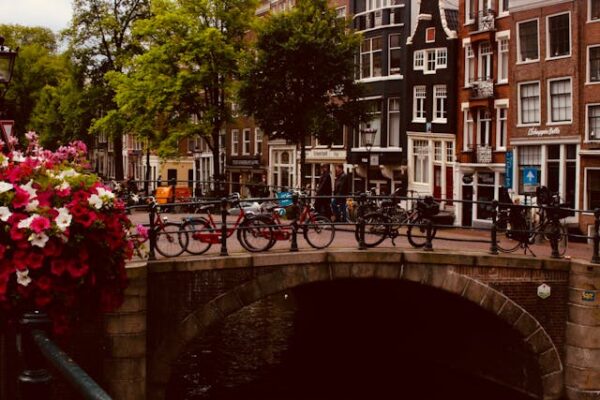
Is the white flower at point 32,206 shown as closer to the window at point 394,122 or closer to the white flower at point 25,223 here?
the white flower at point 25,223

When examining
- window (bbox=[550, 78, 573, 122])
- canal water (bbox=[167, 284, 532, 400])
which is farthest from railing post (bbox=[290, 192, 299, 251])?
window (bbox=[550, 78, 573, 122])

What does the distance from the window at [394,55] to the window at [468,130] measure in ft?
14.3

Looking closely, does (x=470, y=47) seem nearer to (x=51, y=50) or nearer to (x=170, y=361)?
(x=170, y=361)

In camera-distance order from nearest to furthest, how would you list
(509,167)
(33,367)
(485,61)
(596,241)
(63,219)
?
(33,367), (63,219), (596,241), (509,167), (485,61)


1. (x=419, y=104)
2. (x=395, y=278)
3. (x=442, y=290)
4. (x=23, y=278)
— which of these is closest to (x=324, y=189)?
(x=395, y=278)

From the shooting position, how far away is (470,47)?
31.2m

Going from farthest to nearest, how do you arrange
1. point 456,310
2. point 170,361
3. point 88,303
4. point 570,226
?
point 570,226 < point 456,310 < point 170,361 < point 88,303

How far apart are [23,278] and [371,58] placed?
32.7m

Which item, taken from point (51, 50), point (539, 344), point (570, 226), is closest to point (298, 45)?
point (570, 226)

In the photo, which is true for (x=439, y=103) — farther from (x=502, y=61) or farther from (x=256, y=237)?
(x=256, y=237)

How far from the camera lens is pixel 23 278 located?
13.6 ft

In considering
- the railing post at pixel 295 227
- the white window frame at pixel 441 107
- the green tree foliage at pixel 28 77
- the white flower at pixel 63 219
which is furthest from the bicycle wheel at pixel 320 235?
the green tree foliage at pixel 28 77

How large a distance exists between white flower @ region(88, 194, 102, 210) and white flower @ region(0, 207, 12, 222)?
0.48 m

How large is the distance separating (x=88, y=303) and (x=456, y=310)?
44.4ft
